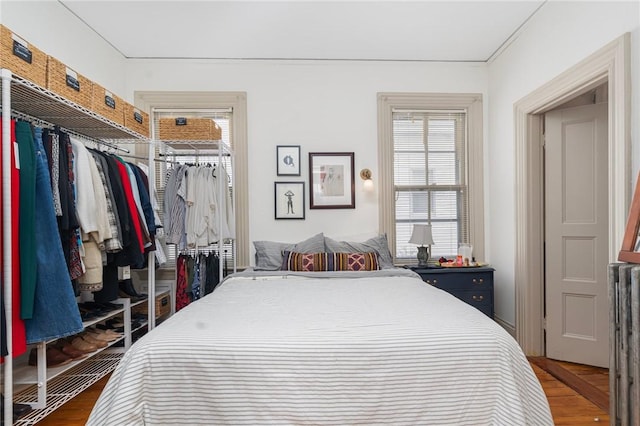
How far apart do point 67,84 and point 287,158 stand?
6.80 ft

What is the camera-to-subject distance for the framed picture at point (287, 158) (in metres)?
3.92

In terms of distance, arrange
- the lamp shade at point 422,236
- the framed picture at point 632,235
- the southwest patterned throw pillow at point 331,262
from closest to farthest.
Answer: the framed picture at point 632,235, the southwest patterned throw pillow at point 331,262, the lamp shade at point 422,236

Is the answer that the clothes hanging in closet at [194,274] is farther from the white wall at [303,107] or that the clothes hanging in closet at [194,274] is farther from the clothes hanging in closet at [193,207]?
the white wall at [303,107]

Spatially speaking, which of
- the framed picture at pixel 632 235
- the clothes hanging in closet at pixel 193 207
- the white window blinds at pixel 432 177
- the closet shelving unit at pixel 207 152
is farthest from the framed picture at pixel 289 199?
the framed picture at pixel 632 235

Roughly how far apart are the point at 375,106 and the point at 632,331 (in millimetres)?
2973

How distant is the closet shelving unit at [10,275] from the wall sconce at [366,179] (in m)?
2.13

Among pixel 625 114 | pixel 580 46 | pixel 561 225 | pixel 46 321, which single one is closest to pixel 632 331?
pixel 625 114

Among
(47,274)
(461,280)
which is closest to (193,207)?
(47,274)

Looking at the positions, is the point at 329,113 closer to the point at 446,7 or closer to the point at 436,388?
the point at 446,7

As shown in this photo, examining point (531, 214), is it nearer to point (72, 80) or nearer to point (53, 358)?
point (72, 80)

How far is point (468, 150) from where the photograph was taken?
4.07m

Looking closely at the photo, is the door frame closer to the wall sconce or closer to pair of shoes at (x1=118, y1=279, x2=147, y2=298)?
the wall sconce

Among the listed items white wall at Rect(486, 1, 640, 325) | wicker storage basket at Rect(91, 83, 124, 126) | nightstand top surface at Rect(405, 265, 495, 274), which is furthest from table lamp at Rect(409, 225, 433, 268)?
wicker storage basket at Rect(91, 83, 124, 126)

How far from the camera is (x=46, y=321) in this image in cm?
189
